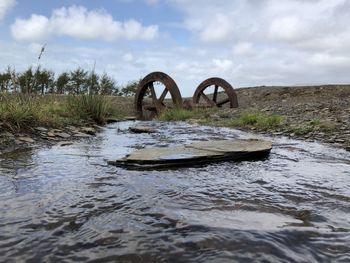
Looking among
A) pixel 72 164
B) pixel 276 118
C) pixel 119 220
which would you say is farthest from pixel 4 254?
pixel 276 118

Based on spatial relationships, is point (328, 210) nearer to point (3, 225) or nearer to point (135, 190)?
point (135, 190)

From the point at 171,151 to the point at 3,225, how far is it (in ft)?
7.88

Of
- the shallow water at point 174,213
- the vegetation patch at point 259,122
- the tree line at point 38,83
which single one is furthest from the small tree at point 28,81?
the vegetation patch at point 259,122

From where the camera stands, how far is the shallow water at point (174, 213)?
65.4 inches

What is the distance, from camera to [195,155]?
3.88m

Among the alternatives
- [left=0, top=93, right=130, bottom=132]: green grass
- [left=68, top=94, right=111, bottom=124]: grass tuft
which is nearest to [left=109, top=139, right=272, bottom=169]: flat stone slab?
[left=0, top=93, right=130, bottom=132]: green grass

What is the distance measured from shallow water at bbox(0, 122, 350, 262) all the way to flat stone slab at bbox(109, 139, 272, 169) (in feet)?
0.67

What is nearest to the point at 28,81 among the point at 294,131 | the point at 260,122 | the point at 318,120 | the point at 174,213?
the point at 260,122

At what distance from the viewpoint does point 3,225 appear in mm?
1964

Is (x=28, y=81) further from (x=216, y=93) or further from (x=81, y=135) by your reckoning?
(x=216, y=93)

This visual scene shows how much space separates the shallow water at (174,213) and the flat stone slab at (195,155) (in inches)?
8.1

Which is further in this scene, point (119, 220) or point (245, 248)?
point (119, 220)

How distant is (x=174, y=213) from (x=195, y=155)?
5.70ft

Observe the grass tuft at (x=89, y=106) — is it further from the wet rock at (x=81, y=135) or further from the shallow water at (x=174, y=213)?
the shallow water at (x=174, y=213)
